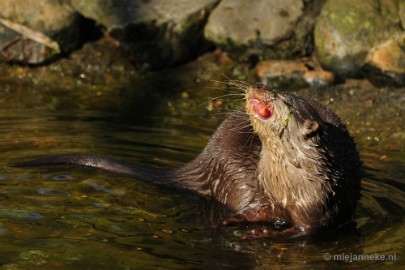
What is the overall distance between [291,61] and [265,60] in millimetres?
242

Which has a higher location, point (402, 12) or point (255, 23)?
point (402, 12)

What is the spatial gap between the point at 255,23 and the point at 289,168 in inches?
140

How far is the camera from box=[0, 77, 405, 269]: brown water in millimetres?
3646

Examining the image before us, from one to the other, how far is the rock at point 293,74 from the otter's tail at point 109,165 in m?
2.76

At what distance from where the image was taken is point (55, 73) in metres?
7.73

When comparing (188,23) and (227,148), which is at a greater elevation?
(188,23)

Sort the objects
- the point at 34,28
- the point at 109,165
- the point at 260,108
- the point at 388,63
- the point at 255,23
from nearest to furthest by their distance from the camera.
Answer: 1. the point at 260,108
2. the point at 109,165
3. the point at 388,63
4. the point at 255,23
5. the point at 34,28

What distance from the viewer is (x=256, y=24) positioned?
24.7 ft

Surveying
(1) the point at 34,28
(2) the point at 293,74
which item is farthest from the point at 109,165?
(1) the point at 34,28

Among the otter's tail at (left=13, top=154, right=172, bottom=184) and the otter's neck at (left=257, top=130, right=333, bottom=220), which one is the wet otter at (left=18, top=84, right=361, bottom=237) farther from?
the otter's tail at (left=13, top=154, right=172, bottom=184)

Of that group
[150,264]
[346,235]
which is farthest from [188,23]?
[150,264]

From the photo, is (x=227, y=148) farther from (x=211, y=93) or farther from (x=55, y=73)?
(x=55, y=73)

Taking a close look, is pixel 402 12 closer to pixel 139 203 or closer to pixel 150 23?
pixel 150 23

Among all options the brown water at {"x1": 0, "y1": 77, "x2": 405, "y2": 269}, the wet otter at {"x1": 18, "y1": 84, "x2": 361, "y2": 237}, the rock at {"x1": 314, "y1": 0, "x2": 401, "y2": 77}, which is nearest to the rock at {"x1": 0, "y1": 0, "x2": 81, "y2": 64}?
the brown water at {"x1": 0, "y1": 77, "x2": 405, "y2": 269}
